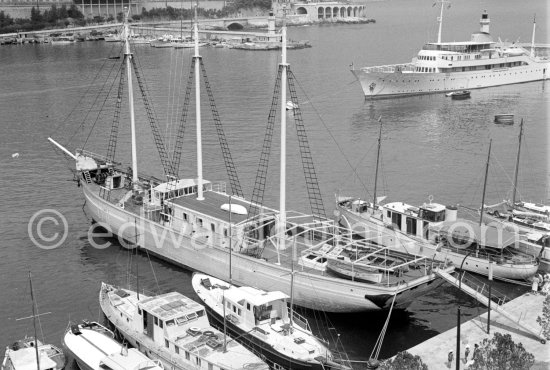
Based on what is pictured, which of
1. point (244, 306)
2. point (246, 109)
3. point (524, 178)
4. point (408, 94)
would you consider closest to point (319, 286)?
point (244, 306)

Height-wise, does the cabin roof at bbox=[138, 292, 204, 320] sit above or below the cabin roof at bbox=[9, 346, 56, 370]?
above

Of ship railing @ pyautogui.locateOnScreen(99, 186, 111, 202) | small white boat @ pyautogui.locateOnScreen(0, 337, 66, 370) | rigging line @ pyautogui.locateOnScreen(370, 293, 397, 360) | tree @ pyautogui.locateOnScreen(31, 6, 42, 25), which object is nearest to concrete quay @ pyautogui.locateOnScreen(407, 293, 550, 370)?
rigging line @ pyautogui.locateOnScreen(370, 293, 397, 360)

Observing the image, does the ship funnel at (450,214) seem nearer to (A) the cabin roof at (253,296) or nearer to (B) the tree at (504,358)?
(A) the cabin roof at (253,296)

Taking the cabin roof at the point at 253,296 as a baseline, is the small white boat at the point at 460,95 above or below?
above

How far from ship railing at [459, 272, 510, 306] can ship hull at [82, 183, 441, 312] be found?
2.86 m

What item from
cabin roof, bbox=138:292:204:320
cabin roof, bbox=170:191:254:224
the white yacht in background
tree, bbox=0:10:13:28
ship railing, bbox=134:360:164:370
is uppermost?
tree, bbox=0:10:13:28

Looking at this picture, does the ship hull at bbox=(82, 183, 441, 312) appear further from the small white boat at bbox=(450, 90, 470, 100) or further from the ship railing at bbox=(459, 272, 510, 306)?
the small white boat at bbox=(450, 90, 470, 100)

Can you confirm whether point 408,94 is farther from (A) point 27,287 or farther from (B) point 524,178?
(A) point 27,287

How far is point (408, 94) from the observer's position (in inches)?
3659

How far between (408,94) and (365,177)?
4128cm

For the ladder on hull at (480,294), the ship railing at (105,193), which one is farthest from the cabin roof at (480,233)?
the ship railing at (105,193)

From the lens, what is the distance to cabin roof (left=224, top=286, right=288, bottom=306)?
2869 cm

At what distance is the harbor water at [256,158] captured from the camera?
113 ft

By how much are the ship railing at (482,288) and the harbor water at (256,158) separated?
2.47 ft
